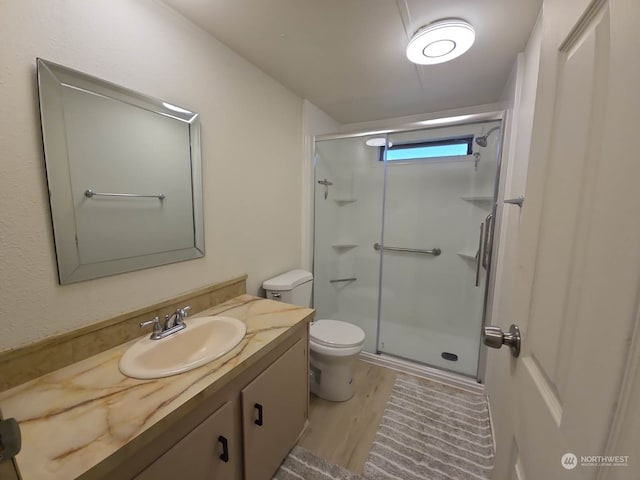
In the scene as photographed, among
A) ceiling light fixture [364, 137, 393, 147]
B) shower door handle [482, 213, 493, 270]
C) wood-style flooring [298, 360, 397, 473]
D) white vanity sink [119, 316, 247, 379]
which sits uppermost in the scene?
ceiling light fixture [364, 137, 393, 147]

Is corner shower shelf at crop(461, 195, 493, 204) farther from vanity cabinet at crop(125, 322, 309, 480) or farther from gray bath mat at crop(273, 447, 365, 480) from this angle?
gray bath mat at crop(273, 447, 365, 480)

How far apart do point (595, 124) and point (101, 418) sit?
4.17ft

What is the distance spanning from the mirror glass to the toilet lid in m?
1.04

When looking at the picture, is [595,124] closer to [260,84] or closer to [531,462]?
[531,462]

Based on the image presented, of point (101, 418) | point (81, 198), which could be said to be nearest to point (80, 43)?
point (81, 198)

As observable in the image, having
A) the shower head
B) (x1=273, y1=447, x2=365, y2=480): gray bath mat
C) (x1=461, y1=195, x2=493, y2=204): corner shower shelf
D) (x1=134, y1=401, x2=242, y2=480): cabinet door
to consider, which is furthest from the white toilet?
the shower head

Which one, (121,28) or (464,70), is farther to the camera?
(464,70)

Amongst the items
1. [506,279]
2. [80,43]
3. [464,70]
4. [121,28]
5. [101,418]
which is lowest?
[101,418]

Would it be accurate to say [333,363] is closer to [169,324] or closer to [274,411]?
[274,411]

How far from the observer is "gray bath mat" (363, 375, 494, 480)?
4.40 feet

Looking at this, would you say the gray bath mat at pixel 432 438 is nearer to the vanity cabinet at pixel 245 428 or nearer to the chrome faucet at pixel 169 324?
the vanity cabinet at pixel 245 428

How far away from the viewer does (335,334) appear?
6.25ft

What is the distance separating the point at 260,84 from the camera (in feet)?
5.85

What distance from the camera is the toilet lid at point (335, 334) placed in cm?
180
